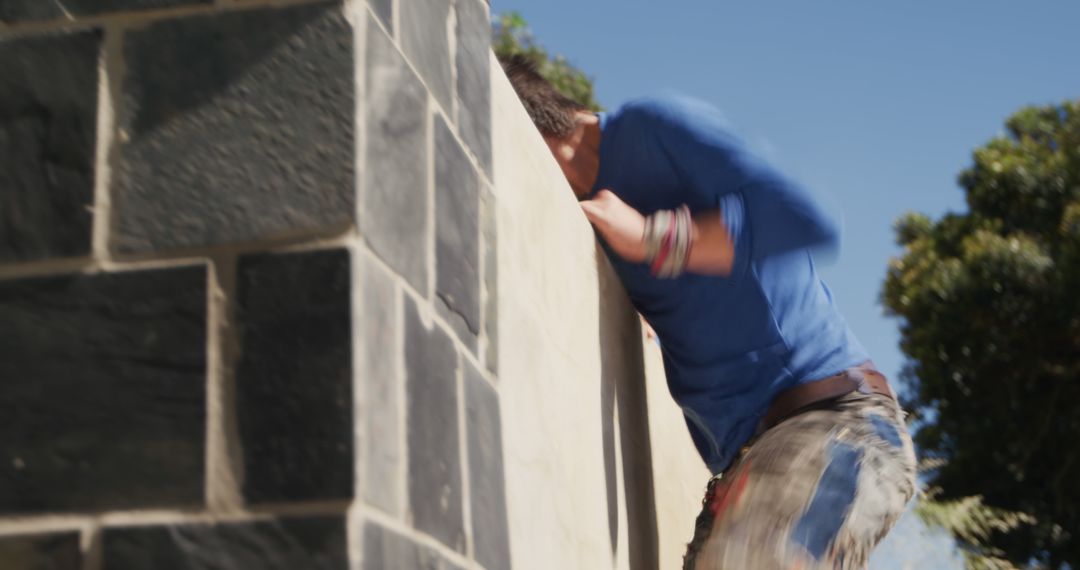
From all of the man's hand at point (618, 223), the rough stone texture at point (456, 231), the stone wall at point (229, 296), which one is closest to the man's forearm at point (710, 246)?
the man's hand at point (618, 223)

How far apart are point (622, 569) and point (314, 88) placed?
192 centimetres

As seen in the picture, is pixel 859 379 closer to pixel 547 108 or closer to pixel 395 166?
pixel 547 108

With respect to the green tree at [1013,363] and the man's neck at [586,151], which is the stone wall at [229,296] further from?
the green tree at [1013,363]

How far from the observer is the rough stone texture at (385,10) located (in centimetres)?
139

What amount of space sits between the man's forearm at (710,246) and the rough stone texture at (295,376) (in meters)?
1.57

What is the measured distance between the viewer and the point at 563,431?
249 cm

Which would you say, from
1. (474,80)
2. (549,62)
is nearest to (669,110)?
(474,80)

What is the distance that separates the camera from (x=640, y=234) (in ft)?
9.24

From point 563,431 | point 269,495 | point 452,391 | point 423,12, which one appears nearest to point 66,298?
point 269,495

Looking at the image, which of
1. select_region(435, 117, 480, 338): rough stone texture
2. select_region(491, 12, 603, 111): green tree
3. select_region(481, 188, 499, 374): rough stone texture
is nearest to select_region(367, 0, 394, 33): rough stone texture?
select_region(435, 117, 480, 338): rough stone texture

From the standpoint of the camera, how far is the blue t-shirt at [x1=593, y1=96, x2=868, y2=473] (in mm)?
2668

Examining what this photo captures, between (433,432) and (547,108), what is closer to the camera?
(433,432)

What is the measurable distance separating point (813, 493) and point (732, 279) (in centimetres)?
52

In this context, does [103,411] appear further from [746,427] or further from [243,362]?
[746,427]
